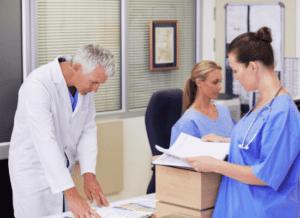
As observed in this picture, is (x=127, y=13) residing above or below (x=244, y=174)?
above

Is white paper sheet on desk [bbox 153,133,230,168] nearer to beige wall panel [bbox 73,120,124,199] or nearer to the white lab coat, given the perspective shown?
the white lab coat

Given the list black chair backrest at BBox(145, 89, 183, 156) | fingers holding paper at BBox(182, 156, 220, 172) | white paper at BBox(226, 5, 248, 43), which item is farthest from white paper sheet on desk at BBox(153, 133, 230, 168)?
white paper at BBox(226, 5, 248, 43)

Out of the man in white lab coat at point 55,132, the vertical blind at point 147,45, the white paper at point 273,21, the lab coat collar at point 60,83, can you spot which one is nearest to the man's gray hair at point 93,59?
the man in white lab coat at point 55,132

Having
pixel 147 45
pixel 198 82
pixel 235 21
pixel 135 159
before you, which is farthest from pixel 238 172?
pixel 235 21

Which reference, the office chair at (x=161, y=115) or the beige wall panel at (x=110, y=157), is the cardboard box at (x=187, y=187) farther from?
the beige wall panel at (x=110, y=157)

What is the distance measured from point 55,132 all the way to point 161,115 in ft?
2.52

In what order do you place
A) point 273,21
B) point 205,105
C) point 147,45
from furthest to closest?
point 147,45 < point 273,21 < point 205,105

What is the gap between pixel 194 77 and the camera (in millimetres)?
2326

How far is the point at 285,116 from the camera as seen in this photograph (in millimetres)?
1260

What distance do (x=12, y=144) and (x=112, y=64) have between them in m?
0.67

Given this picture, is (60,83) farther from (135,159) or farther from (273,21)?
(273,21)

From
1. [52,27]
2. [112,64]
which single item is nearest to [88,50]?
[112,64]

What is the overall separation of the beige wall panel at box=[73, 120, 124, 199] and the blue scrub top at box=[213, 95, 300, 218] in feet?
5.48

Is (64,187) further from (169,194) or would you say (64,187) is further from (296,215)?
(296,215)
